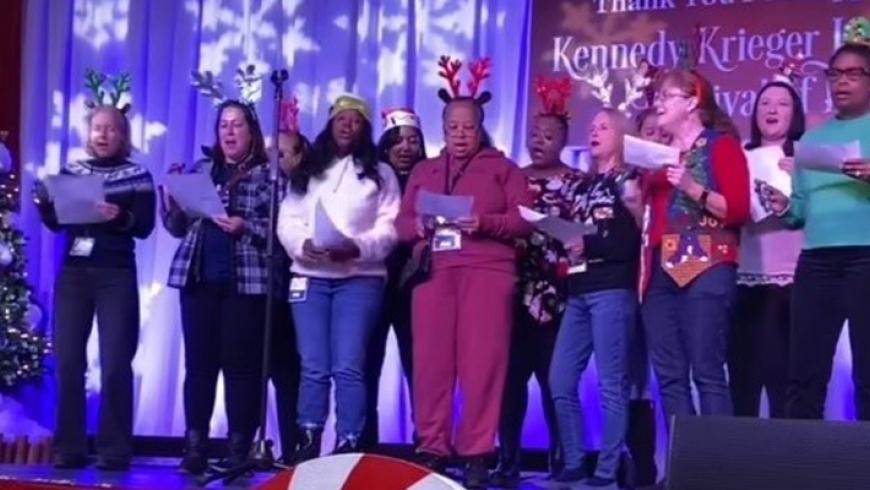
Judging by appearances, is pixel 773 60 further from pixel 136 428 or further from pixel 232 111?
pixel 136 428

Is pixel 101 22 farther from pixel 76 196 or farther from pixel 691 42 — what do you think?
pixel 691 42

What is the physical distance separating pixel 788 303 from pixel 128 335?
212 cm

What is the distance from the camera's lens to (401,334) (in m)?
4.41

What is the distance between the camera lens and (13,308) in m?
5.28

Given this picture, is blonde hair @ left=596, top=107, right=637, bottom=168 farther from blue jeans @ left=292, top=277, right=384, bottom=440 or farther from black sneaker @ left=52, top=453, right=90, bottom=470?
black sneaker @ left=52, top=453, right=90, bottom=470

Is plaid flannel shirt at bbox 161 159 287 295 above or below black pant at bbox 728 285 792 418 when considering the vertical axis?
above

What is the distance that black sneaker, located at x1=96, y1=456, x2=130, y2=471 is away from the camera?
4.13 meters

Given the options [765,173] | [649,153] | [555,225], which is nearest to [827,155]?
[649,153]

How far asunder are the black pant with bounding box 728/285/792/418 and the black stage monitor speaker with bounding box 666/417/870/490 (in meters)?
2.11

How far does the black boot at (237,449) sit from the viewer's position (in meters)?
4.05

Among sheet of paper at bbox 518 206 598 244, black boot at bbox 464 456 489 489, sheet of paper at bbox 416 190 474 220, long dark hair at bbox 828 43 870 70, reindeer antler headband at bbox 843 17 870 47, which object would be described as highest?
reindeer antler headband at bbox 843 17 870 47

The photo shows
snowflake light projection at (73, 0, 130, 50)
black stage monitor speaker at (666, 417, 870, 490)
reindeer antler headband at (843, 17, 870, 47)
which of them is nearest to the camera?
black stage monitor speaker at (666, 417, 870, 490)

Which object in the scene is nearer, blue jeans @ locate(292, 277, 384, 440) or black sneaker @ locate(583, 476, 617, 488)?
black sneaker @ locate(583, 476, 617, 488)

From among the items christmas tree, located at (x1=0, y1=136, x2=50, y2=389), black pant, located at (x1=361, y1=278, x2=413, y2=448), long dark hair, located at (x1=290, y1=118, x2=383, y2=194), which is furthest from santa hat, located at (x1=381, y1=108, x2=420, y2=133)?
christmas tree, located at (x1=0, y1=136, x2=50, y2=389)
